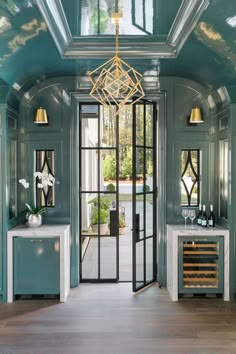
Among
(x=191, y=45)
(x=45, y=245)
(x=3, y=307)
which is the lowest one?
(x=3, y=307)

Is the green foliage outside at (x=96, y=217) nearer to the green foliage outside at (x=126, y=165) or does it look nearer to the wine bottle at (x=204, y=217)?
the green foliage outside at (x=126, y=165)

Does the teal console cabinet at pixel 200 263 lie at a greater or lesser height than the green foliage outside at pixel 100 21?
lesser

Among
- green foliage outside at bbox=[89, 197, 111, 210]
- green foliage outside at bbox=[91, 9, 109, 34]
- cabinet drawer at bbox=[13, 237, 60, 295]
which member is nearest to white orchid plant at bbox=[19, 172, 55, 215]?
cabinet drawer at bbox=[13, 237, 60, 295]

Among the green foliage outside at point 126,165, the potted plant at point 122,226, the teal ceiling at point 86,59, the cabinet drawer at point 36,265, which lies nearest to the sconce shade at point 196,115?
the teal ceiling at point 86,59

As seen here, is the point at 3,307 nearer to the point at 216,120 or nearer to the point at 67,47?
the point at 67,47

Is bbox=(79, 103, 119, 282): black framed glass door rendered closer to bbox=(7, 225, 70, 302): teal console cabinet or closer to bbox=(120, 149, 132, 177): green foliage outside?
bbox=(7, 225, 70, 302): teal console cabinet

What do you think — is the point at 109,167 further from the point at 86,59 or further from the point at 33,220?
the point at 86,59

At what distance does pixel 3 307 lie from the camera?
457cm

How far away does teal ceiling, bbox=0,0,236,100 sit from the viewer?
3086 mm

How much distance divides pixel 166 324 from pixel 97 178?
2.30 meters

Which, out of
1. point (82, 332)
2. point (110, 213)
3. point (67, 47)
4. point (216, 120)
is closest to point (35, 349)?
point (82, 332)

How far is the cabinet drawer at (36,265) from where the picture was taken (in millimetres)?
4742

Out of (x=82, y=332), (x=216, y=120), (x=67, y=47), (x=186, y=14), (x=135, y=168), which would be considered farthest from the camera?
(x=216, y=120)

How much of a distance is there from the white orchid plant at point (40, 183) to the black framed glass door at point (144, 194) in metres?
1.19
